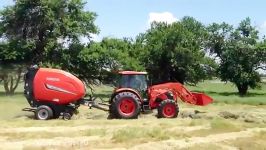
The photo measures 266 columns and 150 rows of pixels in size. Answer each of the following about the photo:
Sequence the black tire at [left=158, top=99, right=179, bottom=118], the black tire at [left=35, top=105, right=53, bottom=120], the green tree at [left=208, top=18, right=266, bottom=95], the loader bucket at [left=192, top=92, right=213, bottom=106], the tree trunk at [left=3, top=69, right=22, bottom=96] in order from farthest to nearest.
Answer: the green tree at [left=208, top=18, right=266, bottom=95] < the tree trunk at [left=3, top=69, right=22, bottom=96] < the loader bucket at [left=192, top=92, right=213, bottom=106] < the black tire at [left=158, top=99, right=179, bottom=118] < the black tire at [left=35, top=105, right=53, bottom=120]

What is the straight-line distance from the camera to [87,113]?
27.2 m

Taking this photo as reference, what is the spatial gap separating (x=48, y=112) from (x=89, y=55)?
1060 inches

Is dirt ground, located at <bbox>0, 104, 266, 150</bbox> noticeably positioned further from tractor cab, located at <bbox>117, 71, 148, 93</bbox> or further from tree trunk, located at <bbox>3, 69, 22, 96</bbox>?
tree trunk, located at <bbox>3, 69, 22, 96</bbox>

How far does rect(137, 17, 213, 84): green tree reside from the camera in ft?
198

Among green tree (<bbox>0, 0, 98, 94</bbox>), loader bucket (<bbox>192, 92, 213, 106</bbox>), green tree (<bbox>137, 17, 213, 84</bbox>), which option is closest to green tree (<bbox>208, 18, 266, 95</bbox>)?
green tree (<bbox>137, 17, 213, 84</bbox>)

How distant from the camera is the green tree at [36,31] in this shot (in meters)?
49.1

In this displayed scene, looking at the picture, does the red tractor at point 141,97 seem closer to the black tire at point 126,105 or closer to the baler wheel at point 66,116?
the black tire at point 126,105

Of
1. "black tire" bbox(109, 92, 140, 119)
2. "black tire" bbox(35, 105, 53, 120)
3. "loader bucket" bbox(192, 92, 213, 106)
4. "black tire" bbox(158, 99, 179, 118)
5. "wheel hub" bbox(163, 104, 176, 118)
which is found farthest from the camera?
"loader bucket" bbox(192, 92, 213, 106)

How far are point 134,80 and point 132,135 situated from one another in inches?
290

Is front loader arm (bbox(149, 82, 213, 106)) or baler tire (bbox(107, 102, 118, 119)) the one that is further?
front loader arm (bbox(149, 82, 213, 106))

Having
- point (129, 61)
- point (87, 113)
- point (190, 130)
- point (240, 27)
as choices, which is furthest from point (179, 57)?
point (190, 130)

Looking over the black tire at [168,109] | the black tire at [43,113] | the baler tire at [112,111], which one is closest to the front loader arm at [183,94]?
the black tire at [168,109]

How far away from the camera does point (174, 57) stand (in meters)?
60.6

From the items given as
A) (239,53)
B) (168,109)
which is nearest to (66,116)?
(168,109)
